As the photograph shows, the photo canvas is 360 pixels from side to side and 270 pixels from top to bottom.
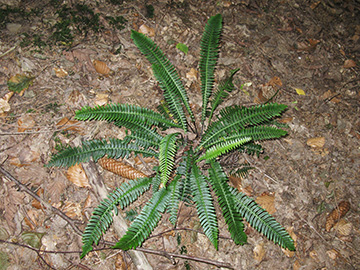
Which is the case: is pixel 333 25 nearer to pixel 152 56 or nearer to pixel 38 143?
pixel 152 56

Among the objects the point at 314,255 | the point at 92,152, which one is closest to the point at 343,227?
the point at 314,255

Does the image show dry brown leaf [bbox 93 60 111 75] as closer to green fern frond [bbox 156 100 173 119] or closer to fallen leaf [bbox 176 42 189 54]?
green fern frond [bbox 156 100 173 119]

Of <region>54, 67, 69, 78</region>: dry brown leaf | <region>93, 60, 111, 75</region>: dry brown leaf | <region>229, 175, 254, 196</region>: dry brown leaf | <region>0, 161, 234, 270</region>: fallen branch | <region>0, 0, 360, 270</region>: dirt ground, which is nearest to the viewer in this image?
<region>0, 161, 234, 270</region>: fallen branch

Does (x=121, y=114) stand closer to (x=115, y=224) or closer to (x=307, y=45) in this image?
(x=115, y=224)

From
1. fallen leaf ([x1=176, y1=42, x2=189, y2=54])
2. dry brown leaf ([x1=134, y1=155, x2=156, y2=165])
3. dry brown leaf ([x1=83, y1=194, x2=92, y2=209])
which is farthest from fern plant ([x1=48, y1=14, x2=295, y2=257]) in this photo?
fallen leaf ([x1=176, y1=42, x2=189, y2=54])

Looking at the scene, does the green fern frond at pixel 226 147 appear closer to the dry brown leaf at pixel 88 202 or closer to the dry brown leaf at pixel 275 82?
the dry brown leaf at pixel 88 202
